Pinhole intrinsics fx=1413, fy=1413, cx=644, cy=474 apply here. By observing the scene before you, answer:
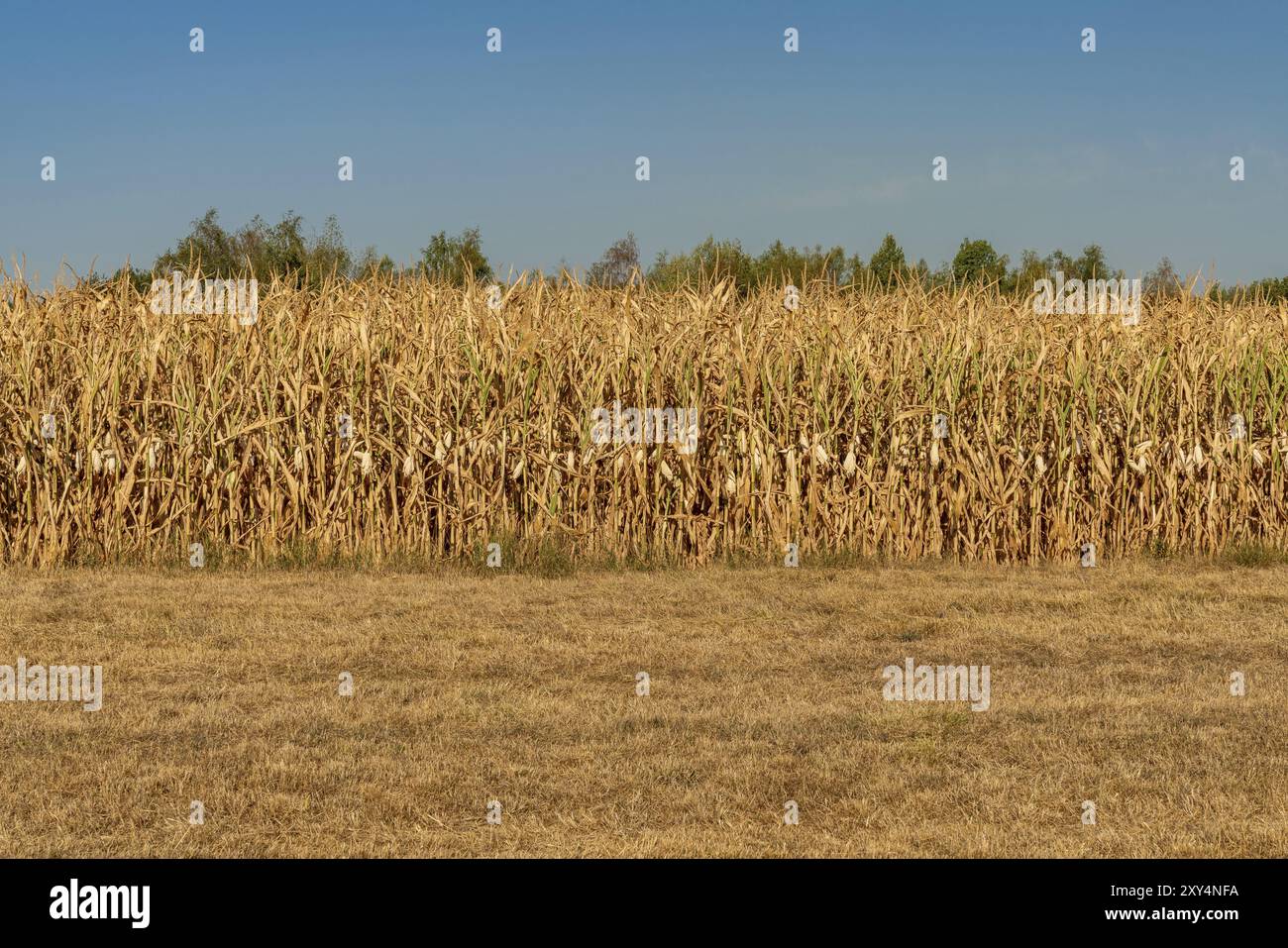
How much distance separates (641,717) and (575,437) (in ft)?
15.3

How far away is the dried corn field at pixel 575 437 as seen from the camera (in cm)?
1088

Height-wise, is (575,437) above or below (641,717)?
above

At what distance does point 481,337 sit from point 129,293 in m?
3.12

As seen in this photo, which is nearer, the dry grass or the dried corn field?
the dry grass

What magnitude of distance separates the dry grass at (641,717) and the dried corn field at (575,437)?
66 centimetres

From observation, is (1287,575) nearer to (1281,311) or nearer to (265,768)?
(1281,311)

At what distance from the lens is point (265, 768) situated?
18.9 ft

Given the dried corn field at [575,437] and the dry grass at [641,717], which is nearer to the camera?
the dry grass at [641,717]

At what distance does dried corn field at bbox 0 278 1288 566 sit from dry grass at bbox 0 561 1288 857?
0.66 metres

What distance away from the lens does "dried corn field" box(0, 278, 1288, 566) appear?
10883 millimetres

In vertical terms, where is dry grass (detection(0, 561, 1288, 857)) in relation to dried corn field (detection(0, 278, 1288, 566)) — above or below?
below

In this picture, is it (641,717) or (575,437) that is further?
(575,437)

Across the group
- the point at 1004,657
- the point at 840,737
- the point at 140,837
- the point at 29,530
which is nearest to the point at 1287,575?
the point at 1004,657

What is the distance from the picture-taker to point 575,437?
1106 centimetres
